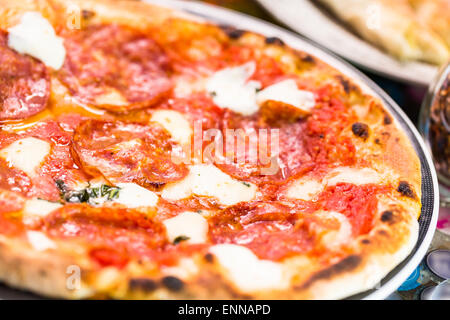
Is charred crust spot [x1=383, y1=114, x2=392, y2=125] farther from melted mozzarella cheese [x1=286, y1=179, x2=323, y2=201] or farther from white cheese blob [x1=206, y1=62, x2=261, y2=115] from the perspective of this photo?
white cheese blob [x1=206, y1=62, x2=261, y2=115]

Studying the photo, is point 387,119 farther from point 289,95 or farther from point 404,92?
point 404,92

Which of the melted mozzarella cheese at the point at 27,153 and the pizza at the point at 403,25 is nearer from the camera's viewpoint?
the melted mozzarella cheese at the point at 27,153

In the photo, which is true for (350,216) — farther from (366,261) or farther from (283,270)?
(283,270)

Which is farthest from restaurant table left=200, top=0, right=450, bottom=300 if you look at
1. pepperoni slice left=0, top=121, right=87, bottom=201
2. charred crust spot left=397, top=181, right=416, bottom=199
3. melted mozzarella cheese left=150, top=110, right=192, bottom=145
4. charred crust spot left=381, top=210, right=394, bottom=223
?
pepperoni slice left=0, top=121, right=87, bottom=201

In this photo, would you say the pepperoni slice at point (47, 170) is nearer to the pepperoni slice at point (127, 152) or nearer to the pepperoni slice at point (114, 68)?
the pepperoni slice at point (127, 152)

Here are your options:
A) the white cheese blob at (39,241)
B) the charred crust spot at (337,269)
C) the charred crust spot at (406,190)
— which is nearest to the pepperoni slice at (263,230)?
the charred crust spot at (337,269)

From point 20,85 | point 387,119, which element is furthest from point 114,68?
point 387,119

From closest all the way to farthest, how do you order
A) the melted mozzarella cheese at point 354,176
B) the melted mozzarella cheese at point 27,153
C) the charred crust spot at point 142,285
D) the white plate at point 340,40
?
the charred crust spot at point 142,285 < the melted mozzarella cheese at point 27,153 < the melted mozzarella cheese at point 354,176 < the white plate at point 340,40
